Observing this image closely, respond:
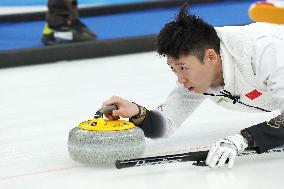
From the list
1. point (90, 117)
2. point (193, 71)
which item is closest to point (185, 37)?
point (193, 71)

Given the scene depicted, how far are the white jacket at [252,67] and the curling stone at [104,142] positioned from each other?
1.00 ft

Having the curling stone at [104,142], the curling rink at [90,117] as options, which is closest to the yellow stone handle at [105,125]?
the curling stone at [104,142]

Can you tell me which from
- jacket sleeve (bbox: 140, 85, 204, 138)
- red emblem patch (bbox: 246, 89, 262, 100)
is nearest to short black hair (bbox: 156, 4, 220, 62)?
red emblem patch (bbox: 246, 89, 262, 100)

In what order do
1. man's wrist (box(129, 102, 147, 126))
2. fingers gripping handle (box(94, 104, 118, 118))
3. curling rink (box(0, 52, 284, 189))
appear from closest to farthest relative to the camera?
curling rink (box(0, 52, 284, 189)) → fingers gripping handle (box(94, 104, 118, 118)) → man's wrist (box(129, 102, 147, 126))

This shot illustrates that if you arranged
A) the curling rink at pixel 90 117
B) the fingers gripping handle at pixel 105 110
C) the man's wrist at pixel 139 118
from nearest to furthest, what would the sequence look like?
1. the curling rink at pixel 90 117
2. the fingers gripping handle at pixel 105 110
3. the man's wrist at pixel 139 118

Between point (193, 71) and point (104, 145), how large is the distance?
13.0 inches

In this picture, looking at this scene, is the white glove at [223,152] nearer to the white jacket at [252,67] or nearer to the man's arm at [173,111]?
the white jacket at [252,67]

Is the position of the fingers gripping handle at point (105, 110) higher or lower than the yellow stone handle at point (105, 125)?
higher

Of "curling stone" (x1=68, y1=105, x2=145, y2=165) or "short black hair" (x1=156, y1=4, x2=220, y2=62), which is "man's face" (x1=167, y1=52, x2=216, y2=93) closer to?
"short black hair" (x1=156, y1=4, x2=220, y2=62)

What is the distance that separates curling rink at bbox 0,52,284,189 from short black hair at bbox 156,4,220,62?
0.34 metres

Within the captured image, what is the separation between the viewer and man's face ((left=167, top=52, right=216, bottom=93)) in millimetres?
2102

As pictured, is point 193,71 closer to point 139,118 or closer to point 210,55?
point 210,55

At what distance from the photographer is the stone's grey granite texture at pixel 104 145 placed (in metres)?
2.09

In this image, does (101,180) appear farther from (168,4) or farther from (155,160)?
(168,4)
